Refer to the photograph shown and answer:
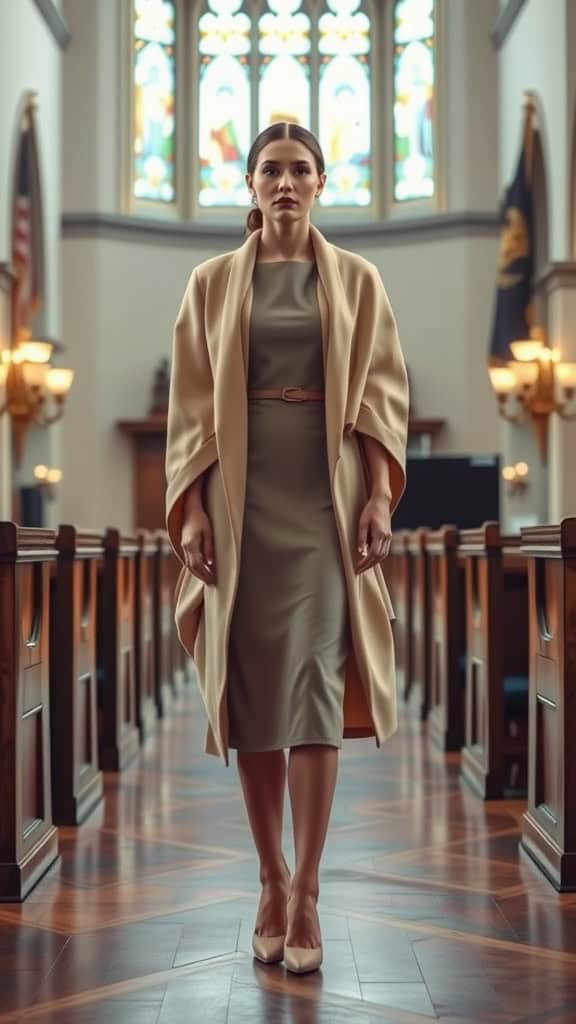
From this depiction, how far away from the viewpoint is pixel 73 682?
18.1ft

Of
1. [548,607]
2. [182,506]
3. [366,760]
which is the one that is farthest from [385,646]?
[366,760]

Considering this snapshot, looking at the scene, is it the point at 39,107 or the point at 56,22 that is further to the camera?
the point at 56,22

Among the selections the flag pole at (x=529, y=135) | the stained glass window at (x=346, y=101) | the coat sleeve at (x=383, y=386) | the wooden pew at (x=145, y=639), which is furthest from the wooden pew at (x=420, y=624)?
the stained glass window at (x=346, y=101)

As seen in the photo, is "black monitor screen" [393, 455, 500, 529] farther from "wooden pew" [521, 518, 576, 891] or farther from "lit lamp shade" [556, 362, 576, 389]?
"wooden pew" [521, 518, 576, 891]

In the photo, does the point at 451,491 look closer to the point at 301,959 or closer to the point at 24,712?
the point at 24,712

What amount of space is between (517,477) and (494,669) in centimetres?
1048

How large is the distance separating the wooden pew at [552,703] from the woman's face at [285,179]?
1227 mm

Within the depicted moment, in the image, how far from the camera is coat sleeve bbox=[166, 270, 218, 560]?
345 centimetres

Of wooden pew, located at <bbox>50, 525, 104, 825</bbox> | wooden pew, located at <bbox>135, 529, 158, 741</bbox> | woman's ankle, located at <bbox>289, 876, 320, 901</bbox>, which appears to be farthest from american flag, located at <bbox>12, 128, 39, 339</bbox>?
woman's ankle, located at <bbox>289, 876, 320, 901</bbox>

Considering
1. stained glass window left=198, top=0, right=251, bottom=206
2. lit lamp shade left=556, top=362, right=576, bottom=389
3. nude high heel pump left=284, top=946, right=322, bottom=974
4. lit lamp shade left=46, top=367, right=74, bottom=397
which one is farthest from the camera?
stained glass window left=198, top=0, right=251, bottom=206

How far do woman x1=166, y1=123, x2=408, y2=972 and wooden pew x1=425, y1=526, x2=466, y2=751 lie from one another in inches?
147

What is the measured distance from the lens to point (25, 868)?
416cm

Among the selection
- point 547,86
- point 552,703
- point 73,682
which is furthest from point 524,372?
point 552,703

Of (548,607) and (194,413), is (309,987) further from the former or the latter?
(548,607)
